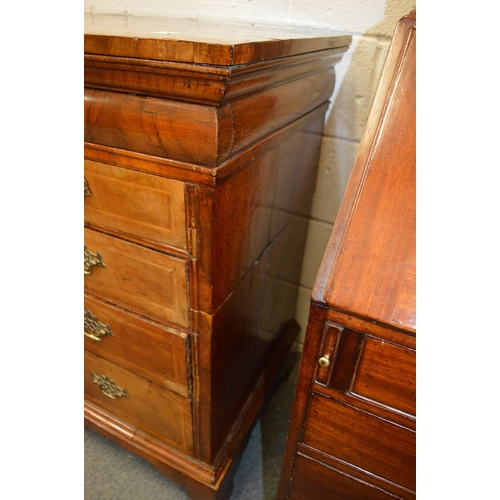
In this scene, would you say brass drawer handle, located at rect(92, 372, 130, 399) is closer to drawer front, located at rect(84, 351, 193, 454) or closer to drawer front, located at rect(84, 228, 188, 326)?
drawer front, located at rect(84, 351, 193, 454)

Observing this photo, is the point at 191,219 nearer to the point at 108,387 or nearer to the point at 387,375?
the point at 387,375

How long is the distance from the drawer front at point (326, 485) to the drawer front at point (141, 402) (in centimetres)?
26

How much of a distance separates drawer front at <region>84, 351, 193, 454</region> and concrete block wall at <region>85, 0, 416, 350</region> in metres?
0.65

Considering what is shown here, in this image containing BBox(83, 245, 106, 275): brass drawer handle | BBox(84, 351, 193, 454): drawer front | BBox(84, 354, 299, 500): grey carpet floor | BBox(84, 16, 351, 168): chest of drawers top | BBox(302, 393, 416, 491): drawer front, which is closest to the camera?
BBox(84, 16, 351, 168): chest of drawers top

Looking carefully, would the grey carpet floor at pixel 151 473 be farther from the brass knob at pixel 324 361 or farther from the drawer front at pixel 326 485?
the brass knob at pixel 324 361

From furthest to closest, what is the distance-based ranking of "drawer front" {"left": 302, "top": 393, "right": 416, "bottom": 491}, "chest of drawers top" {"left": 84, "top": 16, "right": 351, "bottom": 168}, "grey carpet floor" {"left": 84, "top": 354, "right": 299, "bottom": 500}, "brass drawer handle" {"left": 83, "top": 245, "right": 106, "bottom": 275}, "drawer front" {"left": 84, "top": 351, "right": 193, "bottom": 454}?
"grey carpet floor" {"left": 84, "top": 354, "right": 299, "bottom": 500}, "drawer front" {"left": 84, "top": 351, "right": 193, "bottom": 454}, "brass drawer handle" {"left": 83, "top": 245, "right": 106, "bottom": 275}, "drawer front" {"left": 302, "top": 393, "right": 416, "bottom": 491}, "chest of drawers top" {"left": 84, "top": 16, "right": 351, "bottom": 168}

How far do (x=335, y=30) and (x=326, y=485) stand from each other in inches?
39.6

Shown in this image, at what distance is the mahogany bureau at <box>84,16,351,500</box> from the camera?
53 cm

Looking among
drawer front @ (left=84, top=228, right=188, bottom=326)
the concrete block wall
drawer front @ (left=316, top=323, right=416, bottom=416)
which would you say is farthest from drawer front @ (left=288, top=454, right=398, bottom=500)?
the concrete block wall

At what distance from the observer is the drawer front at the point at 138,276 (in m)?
0.69

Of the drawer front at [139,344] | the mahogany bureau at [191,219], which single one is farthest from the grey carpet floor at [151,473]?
the drawer front at [139,344]

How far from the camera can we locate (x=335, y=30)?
959 millimetres

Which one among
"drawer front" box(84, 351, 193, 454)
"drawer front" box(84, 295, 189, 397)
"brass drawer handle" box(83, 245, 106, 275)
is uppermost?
"brass drawer handle" box(83, 245, 106, 275)
